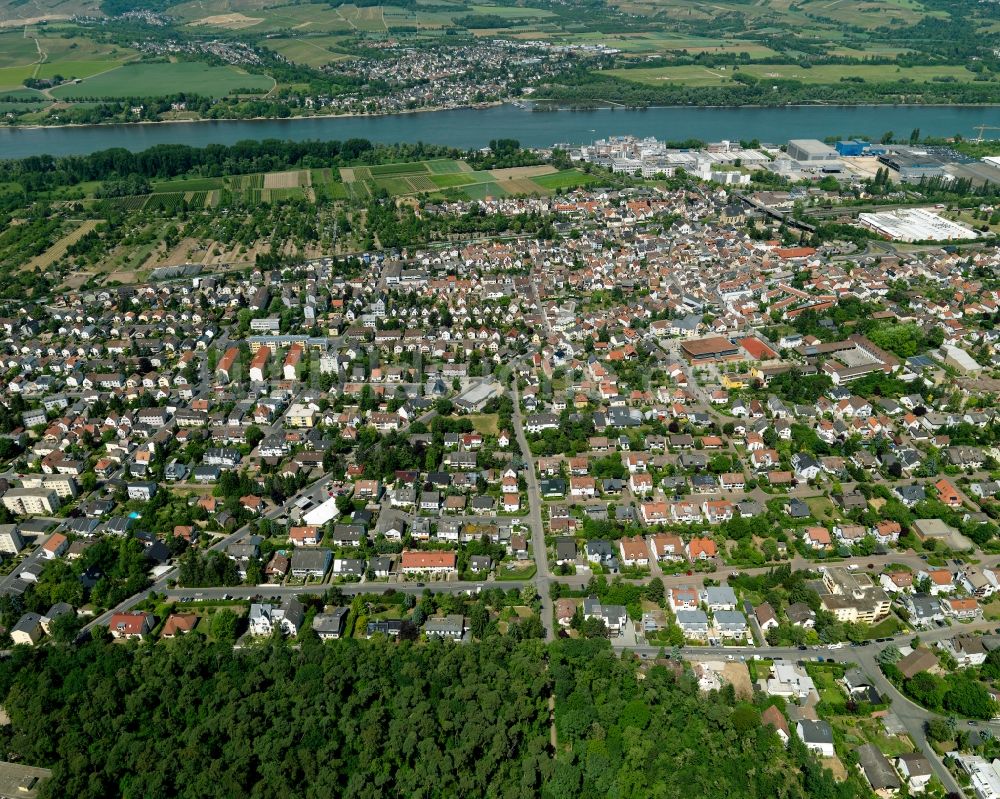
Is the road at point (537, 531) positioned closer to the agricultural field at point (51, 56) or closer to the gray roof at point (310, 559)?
the gray roof at point (310, 559)

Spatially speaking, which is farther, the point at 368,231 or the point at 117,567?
the point at 368,231

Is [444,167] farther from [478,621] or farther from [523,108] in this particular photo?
[478,621]

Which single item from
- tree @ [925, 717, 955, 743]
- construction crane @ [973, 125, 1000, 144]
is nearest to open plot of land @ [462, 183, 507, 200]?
construction crane @ [973, 125, 1000, 144]

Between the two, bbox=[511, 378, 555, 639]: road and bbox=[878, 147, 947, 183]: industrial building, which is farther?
bbox=[878, 147, 947, 183]: industrial building

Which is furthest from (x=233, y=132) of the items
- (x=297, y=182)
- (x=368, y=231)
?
(x=368, y=231)

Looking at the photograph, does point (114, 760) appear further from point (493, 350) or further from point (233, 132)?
point (233, 132)

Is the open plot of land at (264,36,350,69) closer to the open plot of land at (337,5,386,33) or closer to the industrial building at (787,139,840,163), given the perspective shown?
the open plot of land at (337,5,386,33)
